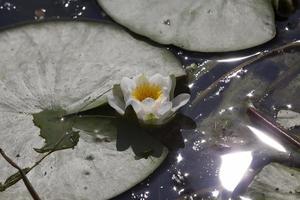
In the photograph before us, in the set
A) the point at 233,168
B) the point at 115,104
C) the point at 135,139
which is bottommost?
the point at 233,168

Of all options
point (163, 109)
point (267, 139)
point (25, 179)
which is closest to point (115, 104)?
point (163, 109)

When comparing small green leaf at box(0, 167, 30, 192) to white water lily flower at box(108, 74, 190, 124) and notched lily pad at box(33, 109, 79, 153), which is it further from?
white water lily flower at box(108, 74, 190, 124)

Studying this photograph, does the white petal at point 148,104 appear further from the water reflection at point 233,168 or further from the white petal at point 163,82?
the water reflection at point 233,168

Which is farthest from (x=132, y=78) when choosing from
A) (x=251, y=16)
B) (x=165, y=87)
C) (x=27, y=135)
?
(x=251, y=16)

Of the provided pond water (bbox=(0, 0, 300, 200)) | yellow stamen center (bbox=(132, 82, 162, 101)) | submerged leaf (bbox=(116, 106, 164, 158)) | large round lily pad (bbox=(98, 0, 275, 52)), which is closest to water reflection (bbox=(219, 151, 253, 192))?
pond water (bbox=(0, 0, 300, 200))

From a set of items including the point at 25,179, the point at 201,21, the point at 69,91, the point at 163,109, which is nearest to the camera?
the point at 25,179

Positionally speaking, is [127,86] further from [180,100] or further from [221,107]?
[221,107]

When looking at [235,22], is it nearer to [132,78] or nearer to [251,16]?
[251,16]
